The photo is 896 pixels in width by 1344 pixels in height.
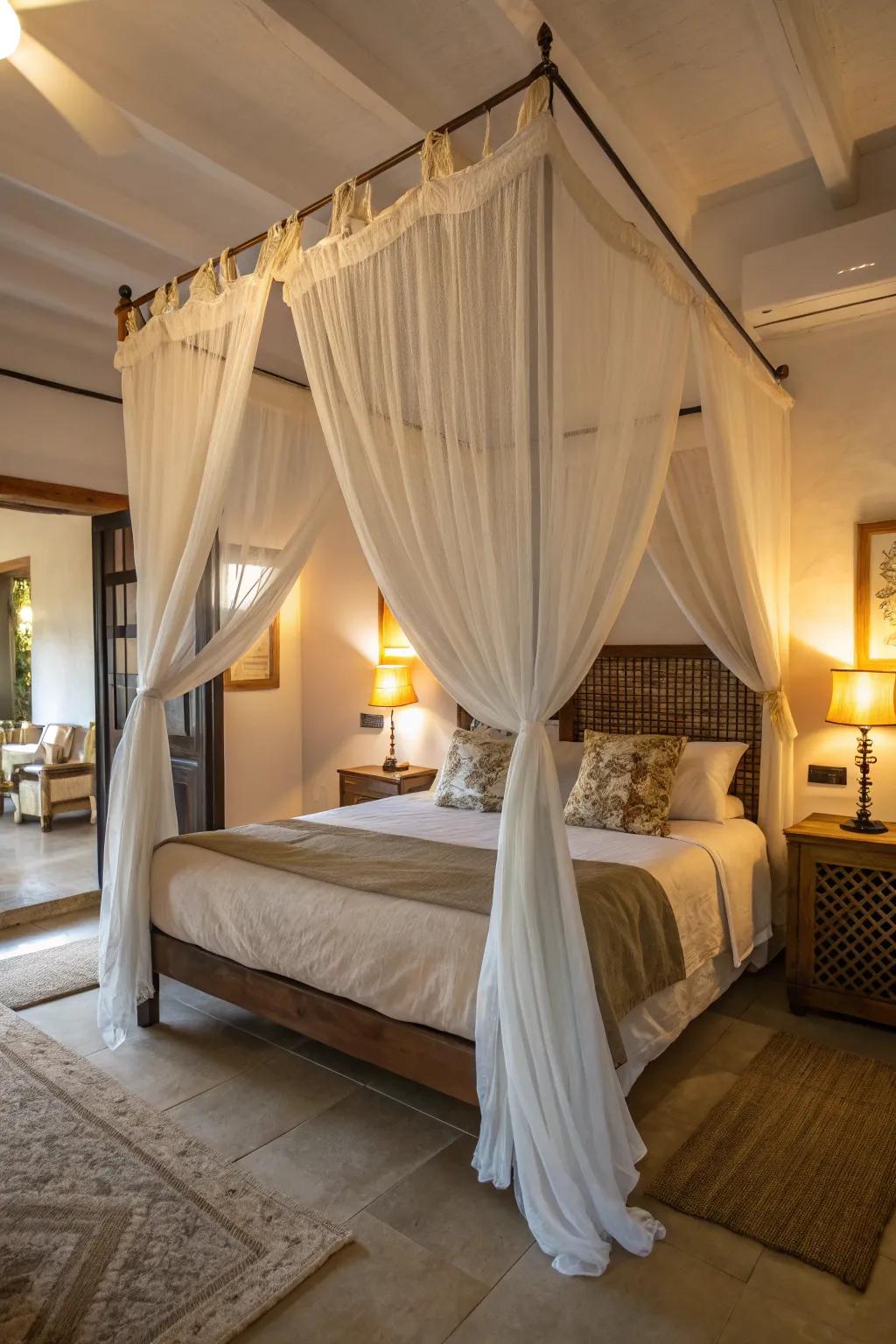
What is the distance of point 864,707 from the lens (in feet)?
10.2

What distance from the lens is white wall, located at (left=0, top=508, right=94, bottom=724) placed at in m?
7.05

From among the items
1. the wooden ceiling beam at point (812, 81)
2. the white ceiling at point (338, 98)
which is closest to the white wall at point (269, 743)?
the white ceiling at point (338, 98)

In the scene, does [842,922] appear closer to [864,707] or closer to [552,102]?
[864,707]

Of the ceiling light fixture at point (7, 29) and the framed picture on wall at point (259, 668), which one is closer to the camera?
the ceiling light fixture at point (7, 29)

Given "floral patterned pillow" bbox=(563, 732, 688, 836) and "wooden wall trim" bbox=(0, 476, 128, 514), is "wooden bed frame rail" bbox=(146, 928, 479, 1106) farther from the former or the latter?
"wooden wall trim" bbox=(0, 476, 128, 514)

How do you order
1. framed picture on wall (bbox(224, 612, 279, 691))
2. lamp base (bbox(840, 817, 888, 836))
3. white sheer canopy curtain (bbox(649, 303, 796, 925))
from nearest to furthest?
lamp base (bbox(840, 817, 888, 836)), white sheer canopy curtain (bbox(649, 303, 796, 925)), framed picture on wall (bbox(224, 612, 279, 691))

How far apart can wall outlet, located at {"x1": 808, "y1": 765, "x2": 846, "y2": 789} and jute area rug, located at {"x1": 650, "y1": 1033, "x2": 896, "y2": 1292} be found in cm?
117

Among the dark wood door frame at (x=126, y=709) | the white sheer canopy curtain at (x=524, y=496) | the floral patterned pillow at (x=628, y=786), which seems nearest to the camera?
the white sheer canopy curtain at (x=524, y=496)

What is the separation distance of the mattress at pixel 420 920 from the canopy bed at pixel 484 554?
0.01m

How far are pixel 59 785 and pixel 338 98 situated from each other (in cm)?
555

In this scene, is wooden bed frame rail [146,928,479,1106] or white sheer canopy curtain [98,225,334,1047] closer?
wooden bed frame rail [146,928,479,1106]

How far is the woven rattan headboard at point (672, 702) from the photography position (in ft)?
12.2

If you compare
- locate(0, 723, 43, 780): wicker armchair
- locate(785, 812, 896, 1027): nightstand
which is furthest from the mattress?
locate(0, 723, 43, 780): wicker armchair

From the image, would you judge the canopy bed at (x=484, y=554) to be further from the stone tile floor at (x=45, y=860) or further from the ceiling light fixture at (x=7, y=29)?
the stone tile floor at (x=45, y=860)
